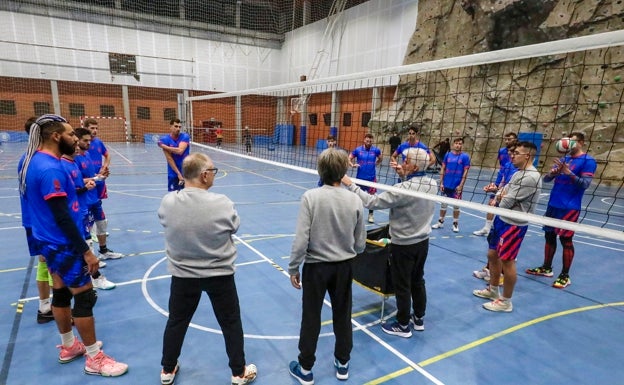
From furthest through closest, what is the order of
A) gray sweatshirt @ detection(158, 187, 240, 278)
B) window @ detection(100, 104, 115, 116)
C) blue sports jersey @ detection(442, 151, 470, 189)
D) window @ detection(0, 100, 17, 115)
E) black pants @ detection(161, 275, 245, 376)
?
window @ detection(100, 104, 115, 116) < window @ detection(0, 100, 17, 115) < blue sports jersey @ detection(442, 151, 470, 189) < black pants @ detection(161, 275, 245, 376) < gray sweatshirt @ detection(158, 187, 240, 278)

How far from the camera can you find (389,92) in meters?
19.5

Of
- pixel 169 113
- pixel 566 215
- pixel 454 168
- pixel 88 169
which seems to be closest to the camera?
pixel 88 169

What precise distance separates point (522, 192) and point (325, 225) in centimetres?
248

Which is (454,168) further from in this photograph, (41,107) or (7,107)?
(7,107)

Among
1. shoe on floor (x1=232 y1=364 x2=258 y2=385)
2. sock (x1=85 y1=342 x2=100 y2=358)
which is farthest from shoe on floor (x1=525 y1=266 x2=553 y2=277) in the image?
sock (x1=85 y1=342 x2=100 y2=358)

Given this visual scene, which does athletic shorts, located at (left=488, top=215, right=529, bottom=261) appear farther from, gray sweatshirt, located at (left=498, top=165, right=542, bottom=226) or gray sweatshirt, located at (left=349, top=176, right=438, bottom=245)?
gray sweatshirt, located at (left=349, top=176, right=438, bottom=245)

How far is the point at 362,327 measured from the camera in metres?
3.68

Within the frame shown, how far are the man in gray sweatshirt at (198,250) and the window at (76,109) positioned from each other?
27.2 m

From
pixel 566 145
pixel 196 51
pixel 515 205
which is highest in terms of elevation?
pixel 196 51

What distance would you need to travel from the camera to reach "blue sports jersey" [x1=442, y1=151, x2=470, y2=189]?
6.83 m

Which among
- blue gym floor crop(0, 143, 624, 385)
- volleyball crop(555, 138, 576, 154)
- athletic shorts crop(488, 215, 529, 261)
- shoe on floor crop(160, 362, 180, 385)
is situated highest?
volleyball crop(555, 138, 576, 154)

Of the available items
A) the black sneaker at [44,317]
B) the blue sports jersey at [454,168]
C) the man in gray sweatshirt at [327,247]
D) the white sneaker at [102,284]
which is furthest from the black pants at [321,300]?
the blue sports jersey at [454,168]

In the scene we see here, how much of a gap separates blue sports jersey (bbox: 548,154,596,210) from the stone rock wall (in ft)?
20.2

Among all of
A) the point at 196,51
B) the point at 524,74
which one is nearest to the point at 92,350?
the point at 524,74
